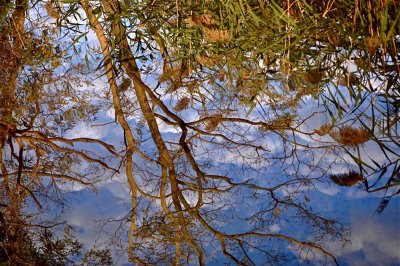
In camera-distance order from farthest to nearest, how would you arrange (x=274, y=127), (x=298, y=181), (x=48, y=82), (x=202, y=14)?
1. (x=48, y=82)
2. (x=274, y=127)
3. (x=298, y=181)
4. (x=202, y=14)

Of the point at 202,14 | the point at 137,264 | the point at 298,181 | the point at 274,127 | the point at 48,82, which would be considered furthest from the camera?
the point at 48,82

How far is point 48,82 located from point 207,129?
28.9 inches

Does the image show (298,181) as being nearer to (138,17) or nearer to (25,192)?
(138,17)

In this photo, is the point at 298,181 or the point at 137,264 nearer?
the point at 137,264

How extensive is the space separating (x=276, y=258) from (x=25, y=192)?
1.02m

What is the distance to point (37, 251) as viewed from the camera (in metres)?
1.84

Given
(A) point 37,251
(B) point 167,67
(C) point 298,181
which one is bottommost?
(A) point 37,251

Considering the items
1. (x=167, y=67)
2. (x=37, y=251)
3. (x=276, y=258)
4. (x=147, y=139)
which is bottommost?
(x=276, y=258)

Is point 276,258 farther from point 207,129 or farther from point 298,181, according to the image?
point 207,129

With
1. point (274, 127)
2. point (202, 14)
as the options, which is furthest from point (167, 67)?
point (202, 14)

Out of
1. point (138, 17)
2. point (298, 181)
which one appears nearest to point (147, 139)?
point (298, 181)

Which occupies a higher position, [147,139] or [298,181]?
[147,139]

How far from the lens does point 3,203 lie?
Answer: 76.3 inches

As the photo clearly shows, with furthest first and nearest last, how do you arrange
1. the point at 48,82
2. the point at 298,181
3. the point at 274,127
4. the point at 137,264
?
the point at 48,82
the point at 274,127
the point at 298,181
the point at 137,264
